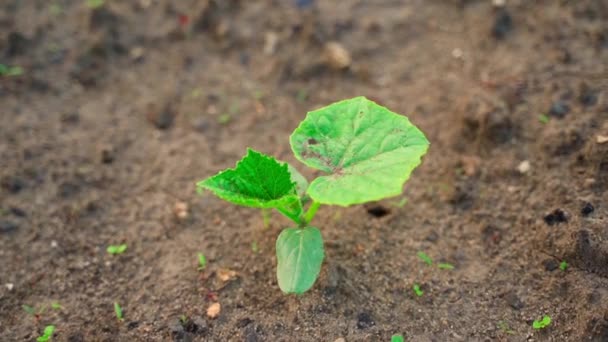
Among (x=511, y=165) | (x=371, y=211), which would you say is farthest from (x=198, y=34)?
(x=511, y=165)

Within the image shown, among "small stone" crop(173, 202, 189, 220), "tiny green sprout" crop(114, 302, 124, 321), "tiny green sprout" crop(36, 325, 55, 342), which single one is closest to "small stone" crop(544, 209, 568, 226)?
"small stone" crop(173, 202, 189, 220)

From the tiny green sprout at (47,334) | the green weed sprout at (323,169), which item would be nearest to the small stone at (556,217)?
the green weed sprout at (323,169)

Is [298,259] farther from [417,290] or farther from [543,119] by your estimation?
[543,119]

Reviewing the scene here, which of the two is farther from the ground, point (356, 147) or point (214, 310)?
point (356, 147)

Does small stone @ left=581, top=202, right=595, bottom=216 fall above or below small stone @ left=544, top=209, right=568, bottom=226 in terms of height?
above

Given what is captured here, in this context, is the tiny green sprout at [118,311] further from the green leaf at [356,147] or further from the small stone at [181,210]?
the green leaf at [356,147]

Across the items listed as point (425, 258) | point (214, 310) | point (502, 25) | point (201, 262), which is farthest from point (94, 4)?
point (425, 258)

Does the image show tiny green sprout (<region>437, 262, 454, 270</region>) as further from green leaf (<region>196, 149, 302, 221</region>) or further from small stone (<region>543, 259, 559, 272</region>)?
green leaf (<region>196, 149, 302, 221</region>)
